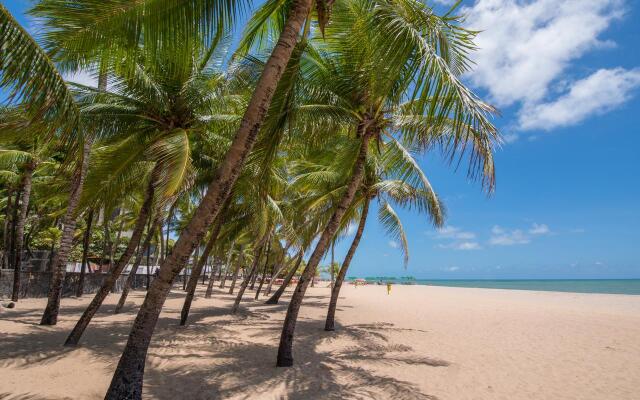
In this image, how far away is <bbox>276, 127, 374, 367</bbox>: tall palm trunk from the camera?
259 inches

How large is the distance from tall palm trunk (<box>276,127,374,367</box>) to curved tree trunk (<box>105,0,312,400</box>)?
3003 millimetres

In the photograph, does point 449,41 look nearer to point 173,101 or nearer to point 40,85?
point 40,85

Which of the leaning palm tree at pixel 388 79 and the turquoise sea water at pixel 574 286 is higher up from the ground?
the leaning palm tree at pixel 388 79

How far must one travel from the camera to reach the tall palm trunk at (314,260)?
6586 millimetres

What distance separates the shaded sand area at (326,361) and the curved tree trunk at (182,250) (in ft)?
3.71

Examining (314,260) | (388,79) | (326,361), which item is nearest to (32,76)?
(388,79)

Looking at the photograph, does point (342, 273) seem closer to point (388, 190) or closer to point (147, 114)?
point (388, 190)

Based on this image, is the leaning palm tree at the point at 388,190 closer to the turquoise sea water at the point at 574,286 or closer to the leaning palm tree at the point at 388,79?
the leaning palm tree at the point at 388,79

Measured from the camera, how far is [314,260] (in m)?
7.51

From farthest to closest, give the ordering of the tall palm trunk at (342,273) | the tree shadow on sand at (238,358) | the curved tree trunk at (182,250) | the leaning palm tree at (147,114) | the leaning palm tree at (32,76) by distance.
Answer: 1. the tall palm trunk at (342,273)
2. the leaning palm tree at (147,114)
3. the tree shadow on sand at (238,358)
4. the curved tree trunk at (182,250)
5. the leaning palm tree at (32,76)

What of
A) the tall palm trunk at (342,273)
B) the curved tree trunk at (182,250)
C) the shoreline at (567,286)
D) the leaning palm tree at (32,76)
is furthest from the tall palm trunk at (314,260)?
the shoreline at (567,286)

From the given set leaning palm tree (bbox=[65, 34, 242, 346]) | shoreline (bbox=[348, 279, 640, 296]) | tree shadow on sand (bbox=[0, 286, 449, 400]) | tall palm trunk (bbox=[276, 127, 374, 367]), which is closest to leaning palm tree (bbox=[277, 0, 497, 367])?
tall palm trunk (bbox=[276, 127, 374, 367])

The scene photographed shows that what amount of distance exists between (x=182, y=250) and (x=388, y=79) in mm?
3643

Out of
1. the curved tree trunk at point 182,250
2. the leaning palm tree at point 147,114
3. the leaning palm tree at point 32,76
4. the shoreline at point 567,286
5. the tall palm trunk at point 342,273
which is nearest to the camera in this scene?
the leaning palm tree at point 32,76
